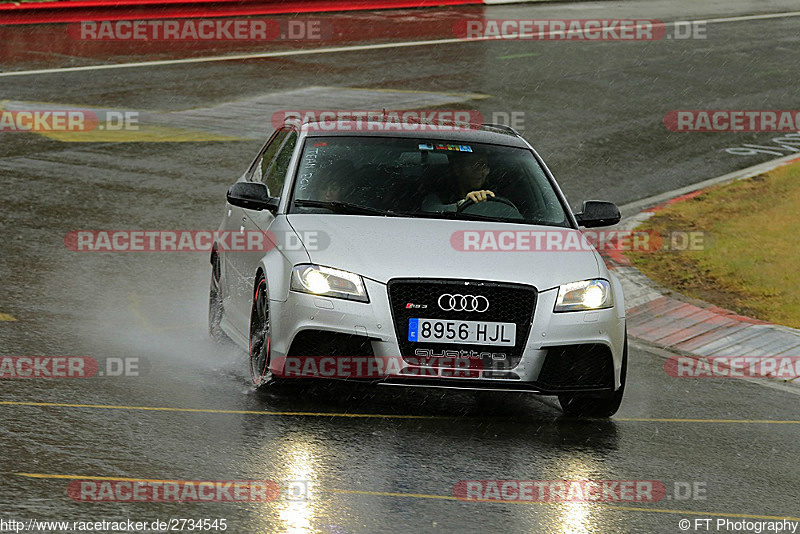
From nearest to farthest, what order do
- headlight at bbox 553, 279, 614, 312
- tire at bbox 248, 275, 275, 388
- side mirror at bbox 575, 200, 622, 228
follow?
headlight at bbox 553, 279, 614, 312, tire at bbox 248, 275, 275, 388, side mirror at bbox 575, 200, 622, 228

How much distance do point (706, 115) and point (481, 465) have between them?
55.3 ft

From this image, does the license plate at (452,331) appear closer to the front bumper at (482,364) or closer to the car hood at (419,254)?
the front bumper at (482,364)

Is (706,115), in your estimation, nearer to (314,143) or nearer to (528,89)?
(528,89)

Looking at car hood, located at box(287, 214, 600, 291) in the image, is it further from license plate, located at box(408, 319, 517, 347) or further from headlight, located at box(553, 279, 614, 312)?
license plate, located at box(408, 319, 517, 347)

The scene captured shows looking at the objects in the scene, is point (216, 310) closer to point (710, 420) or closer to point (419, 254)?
point (419, 254)

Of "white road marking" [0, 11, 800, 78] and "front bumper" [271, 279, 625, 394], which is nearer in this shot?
"front bumper" [271, 279, 625, 394]

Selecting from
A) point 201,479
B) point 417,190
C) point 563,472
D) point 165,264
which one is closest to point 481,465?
point 563,472

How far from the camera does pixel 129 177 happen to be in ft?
52.4

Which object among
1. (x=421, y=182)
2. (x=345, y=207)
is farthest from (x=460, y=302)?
(x=421, y=182)

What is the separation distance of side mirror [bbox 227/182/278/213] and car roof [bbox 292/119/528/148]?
68cm

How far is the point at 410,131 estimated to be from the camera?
9.43 meters

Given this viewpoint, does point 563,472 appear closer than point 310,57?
Yes

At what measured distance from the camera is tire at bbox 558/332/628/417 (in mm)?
8219

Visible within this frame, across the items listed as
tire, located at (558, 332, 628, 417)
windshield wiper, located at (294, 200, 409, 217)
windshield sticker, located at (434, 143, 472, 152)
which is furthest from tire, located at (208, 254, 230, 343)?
tire, located at (558, 332, 628, 417)
